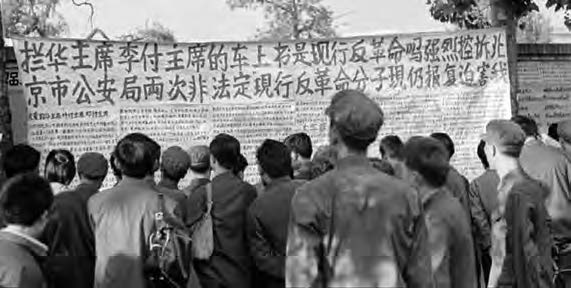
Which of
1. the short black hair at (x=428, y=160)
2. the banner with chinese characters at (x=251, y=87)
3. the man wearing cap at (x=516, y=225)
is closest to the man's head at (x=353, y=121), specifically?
the short black hair at (x=428, y=160)

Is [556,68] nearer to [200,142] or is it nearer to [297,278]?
[200,142]

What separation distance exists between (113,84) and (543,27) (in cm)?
5295

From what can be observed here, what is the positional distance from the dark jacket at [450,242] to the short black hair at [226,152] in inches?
64.7

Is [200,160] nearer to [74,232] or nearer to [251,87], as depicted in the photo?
[74,232]

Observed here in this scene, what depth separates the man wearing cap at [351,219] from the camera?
3715 millimetres

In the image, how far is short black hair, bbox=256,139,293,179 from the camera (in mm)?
5926

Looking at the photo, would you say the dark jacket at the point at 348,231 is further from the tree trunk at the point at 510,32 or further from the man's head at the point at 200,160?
the tree trunk at the point at 510,32

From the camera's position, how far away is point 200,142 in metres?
8.64

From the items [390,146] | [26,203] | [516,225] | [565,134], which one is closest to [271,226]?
[390,146]

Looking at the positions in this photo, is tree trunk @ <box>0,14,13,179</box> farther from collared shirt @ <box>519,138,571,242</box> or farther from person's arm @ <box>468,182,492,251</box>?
collared shirt @ <box>519,138,571,242</box>

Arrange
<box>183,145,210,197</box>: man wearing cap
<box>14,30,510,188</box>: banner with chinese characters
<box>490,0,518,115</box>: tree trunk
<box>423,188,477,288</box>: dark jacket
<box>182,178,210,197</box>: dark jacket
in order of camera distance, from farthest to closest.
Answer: <box>490,0,518,115</box>: tree trunk → <box>14,30,510,188</box>: banner with chinese characters → <box>183,145,210,197</box>: man wearing cap → <box>182,178,210,197</box>: dark jacket → <box>423,188,477,288</box>: dark jacket

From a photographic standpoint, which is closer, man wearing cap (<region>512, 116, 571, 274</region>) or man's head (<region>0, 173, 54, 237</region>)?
man's head (<region>0, 173, 54, 237</region>)

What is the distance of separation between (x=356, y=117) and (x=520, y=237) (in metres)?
2.20

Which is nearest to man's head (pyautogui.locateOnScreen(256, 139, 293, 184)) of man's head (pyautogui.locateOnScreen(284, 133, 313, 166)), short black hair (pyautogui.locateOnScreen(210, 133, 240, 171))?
short black hair (pyautogui.locateOnScreen(210, 133, 240, 171))
